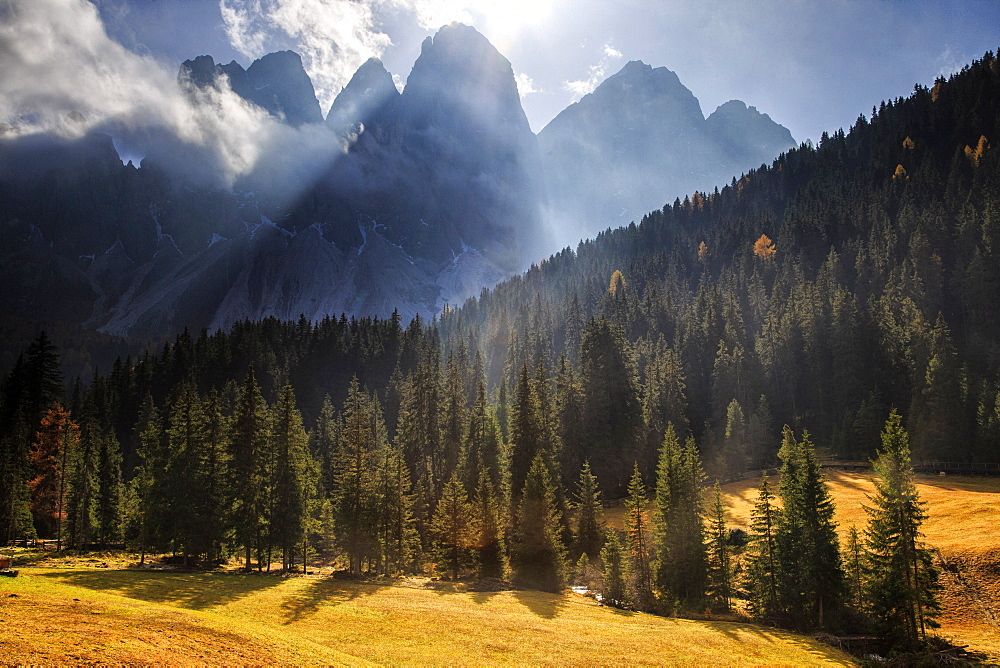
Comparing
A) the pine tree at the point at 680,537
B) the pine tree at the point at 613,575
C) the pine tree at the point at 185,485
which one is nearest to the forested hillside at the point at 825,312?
the pine tree at the point at 680,537

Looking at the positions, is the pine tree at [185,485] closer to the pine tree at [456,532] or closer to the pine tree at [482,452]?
the pine tree at [456,532]

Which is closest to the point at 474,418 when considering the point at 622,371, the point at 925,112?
the point at 622,371

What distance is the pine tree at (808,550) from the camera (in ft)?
109

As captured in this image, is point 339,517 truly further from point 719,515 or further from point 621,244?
point 621,244

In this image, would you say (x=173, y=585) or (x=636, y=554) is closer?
(x=173, y=585)

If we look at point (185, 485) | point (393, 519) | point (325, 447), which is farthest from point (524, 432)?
point (325, 447)

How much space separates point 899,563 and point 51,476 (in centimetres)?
7437

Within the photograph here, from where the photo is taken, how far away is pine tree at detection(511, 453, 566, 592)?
1698 inches

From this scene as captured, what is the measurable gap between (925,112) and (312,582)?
197 metres

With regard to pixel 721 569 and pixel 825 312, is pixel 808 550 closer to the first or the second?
pixel 721 569

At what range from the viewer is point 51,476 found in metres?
56.1

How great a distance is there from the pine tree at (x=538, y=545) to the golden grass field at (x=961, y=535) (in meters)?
19.1

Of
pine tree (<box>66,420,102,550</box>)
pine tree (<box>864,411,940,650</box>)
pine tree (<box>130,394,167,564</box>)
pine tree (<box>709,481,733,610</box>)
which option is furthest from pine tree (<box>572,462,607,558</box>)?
pine tree (<box>66,420,102,550</box>)

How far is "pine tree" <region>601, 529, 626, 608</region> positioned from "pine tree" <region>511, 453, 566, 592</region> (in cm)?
462
